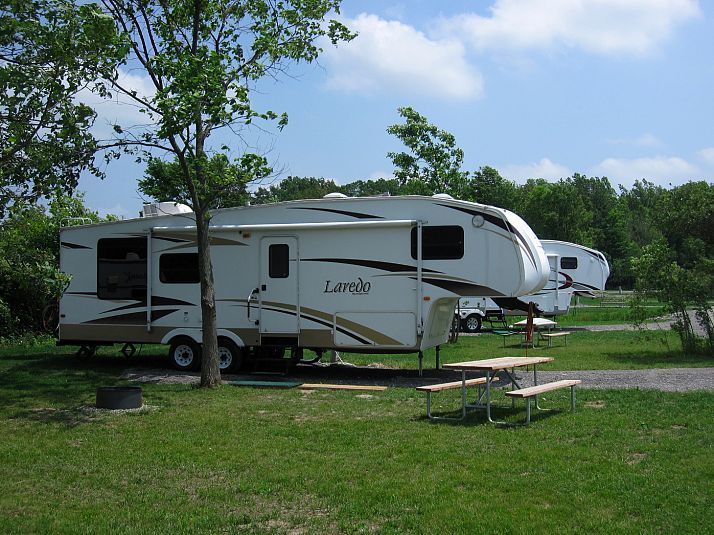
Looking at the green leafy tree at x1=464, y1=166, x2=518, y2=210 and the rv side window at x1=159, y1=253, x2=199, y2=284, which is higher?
the green leafy tree at x1=464, y1=166, x2=518, y2=210

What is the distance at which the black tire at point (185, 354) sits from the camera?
46.3 feet

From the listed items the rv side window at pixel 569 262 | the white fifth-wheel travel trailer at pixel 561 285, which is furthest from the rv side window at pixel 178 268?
the rv side window at pixel 569 262

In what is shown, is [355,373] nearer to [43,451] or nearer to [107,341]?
[107,341]

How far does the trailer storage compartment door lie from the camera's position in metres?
12.7

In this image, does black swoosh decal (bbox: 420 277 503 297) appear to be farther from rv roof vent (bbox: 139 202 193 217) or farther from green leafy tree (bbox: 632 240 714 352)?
green leafy tree (bbox: 632 240 714 352)

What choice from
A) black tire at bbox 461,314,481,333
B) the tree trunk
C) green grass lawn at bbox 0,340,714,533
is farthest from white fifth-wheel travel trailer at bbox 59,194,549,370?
black tire at bbox 461,314,481,333

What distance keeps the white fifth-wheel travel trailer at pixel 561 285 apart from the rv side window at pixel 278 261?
41.9ft

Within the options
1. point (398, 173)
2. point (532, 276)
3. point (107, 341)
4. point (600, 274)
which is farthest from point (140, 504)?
point (600, 274)

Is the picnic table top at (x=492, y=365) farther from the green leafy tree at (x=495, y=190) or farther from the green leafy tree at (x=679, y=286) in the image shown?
the green leafy tree at (x=495, y=190)

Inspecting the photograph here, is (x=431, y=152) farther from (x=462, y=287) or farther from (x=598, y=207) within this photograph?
(x=598, y=207)

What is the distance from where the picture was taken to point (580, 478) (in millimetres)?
6262

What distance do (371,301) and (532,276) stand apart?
267 centimetres

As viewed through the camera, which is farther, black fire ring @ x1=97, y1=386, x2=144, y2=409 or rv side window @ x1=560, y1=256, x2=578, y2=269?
rv side window @ x1=560, y1=256, x2=578, y2=269

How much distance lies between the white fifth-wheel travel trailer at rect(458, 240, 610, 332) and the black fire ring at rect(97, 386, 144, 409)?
53.9 ft
